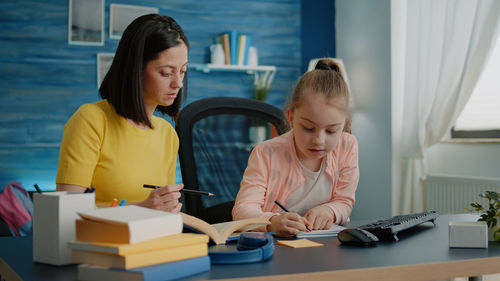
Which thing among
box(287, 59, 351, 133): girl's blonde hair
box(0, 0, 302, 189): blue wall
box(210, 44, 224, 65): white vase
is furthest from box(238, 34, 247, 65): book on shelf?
box(287, 59, 351, 133): girl's blonde hair

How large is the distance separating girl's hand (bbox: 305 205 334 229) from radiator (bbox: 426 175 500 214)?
192 cm

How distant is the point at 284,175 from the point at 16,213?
2.11 metres

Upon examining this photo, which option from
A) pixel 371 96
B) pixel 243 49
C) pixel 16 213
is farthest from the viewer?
pixel 243 49

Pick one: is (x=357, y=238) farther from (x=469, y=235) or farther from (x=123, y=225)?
(x=123, y=225)

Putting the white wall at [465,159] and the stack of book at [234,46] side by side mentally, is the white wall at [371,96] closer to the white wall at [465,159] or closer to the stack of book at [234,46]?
the white wall at [465,159]

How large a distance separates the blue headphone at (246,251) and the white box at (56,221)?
0.24 m

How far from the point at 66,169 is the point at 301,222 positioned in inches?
26.5

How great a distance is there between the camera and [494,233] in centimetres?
110

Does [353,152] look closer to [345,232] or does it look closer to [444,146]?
[345,232]

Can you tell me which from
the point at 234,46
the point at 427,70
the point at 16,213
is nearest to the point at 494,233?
the point at 427,70

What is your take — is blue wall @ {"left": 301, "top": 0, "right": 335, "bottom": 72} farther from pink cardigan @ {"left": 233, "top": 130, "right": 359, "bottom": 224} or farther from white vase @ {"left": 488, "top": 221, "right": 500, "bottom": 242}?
white vase @ {"left": 488, "top": 221, "right": 500, "bottom": 242}

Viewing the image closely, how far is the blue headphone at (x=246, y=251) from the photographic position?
0.87 metres

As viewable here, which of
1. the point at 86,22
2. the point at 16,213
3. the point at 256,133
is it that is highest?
the point at 86,22

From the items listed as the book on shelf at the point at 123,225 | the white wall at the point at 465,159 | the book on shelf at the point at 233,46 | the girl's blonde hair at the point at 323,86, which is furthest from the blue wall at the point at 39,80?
the book on shelf at the point at 123,225
